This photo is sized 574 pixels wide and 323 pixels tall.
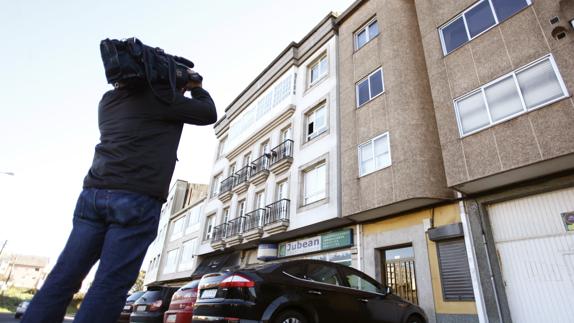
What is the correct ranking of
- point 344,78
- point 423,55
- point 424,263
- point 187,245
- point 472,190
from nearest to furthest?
point 472,190 → point 424,263 → point 423,55 → point 344,78 → point 187,245

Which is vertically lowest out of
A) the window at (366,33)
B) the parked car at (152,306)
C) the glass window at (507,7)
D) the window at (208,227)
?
the parked car at (152,306)

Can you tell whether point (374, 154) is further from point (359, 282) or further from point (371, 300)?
point (371, 300)

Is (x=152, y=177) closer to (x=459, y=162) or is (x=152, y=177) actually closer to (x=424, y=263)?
(x=459, y=162)

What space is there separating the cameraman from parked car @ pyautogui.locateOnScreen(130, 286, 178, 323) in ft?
28.6

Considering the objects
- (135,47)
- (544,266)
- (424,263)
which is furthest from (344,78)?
(135,47)

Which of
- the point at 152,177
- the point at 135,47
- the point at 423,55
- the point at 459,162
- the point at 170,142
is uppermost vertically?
the point at 423,55

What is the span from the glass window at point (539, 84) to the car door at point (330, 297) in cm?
674

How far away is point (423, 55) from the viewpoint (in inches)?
508

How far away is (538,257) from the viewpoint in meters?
8.05

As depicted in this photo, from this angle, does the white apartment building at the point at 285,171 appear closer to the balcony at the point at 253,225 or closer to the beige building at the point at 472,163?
the balcony at the point at 253,225

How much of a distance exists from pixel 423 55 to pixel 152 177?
13.4m

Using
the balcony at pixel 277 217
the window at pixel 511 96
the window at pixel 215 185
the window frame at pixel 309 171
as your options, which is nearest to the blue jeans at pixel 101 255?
the window at pixel 511 96

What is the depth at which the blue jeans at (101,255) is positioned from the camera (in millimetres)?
1443

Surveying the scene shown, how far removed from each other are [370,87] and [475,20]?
430cm
